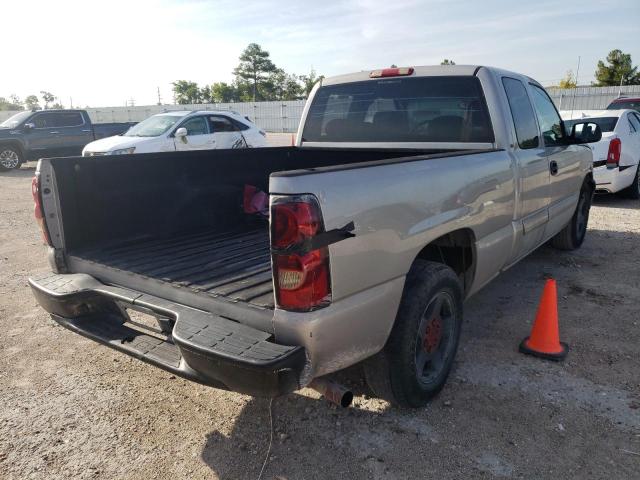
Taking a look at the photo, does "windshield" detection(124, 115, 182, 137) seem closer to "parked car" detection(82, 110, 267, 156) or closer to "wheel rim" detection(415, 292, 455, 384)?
"parked car" detection(82, 110, 267, 156)

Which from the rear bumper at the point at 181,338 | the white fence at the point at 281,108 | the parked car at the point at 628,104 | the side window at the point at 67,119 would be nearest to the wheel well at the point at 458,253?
the rear bumper at the point at 181,338

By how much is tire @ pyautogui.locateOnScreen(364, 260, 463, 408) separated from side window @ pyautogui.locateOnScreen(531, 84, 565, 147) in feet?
7.31

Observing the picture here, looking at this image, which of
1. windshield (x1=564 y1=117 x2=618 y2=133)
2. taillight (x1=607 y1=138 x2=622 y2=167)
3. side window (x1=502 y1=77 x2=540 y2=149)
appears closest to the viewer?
side window (x1=502 y1=77 x2=540 y2=149)

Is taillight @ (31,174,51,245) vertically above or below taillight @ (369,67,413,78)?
below

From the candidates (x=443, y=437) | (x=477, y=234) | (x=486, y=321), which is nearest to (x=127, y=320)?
(x=443, y=437)

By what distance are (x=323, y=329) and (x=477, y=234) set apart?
157cm

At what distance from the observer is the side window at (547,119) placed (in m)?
4.45

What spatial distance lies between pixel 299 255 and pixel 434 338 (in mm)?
1358

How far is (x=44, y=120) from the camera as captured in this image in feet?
53.0

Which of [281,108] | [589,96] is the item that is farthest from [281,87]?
A: [589,96]

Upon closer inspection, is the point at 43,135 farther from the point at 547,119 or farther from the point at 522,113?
the point at 522,113

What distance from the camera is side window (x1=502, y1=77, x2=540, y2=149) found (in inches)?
154

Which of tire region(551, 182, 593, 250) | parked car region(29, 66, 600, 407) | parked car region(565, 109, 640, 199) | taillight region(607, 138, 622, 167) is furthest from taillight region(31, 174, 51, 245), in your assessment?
taillight region(607, 138, 622, 167)

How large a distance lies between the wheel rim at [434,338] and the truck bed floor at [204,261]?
0.96 metres
